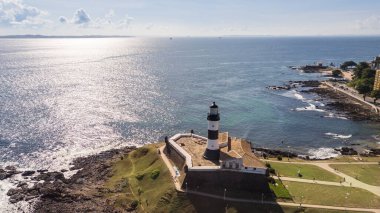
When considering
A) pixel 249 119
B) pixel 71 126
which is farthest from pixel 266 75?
pixel 71 126

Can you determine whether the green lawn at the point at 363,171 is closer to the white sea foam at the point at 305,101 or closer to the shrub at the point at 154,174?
the shrub at the point at 154,174

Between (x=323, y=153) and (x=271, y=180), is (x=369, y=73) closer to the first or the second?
(x=323, y=153)

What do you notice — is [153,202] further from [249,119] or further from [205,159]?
[249,119]

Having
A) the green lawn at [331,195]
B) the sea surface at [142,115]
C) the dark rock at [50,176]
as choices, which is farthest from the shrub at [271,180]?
the dark rock at [50,176]

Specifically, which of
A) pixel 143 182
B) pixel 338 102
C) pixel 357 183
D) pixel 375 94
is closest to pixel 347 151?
pixel 357 183

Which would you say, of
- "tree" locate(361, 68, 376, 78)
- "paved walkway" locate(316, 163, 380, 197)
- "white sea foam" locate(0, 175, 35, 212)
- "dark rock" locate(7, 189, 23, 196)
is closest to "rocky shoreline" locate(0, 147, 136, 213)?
"dark rock" locate(7, 189, 23, 196)
